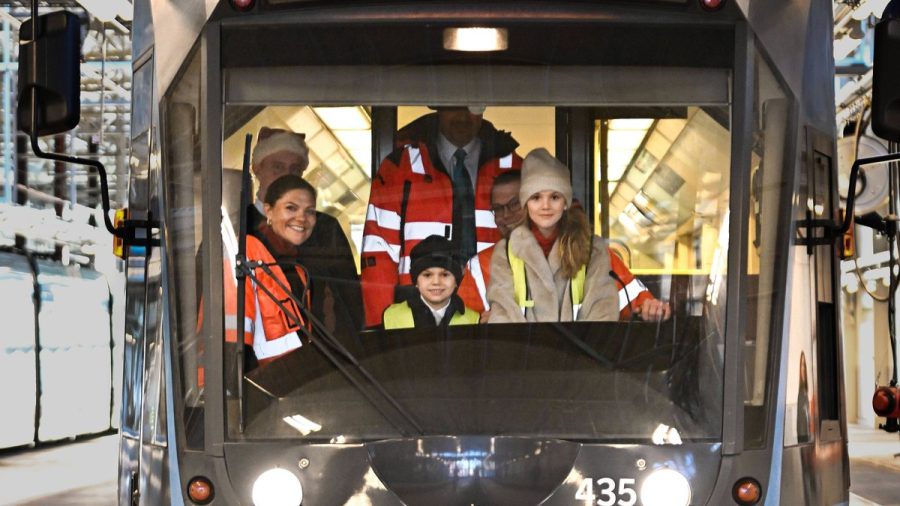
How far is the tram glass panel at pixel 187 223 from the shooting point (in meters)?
4.90

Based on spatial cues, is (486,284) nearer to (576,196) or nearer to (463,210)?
(463,210)

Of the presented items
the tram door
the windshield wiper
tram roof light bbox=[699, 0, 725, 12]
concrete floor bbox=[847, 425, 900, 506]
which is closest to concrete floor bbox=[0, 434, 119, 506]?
concrete floor bbox=[847, 425, 900, 506]

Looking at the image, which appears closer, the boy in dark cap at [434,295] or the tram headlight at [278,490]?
the tram headlight at [278,490]

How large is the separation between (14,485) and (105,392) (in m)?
7.91

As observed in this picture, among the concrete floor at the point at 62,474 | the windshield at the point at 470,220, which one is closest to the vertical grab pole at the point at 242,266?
the windshield at the point at 470,220

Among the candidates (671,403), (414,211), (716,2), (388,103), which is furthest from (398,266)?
(716,2)

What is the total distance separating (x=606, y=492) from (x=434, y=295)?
2.64 feet

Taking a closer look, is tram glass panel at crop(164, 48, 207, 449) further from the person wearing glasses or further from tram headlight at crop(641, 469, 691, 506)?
tram headlight at crop(641, 469, 691, 506)

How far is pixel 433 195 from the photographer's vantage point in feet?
16.2

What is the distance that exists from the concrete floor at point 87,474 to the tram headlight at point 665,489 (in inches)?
432

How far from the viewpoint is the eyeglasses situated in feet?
16.2

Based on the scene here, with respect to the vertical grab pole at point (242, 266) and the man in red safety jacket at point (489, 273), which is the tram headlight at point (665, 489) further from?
the vertical grab pole at point (242, 266)

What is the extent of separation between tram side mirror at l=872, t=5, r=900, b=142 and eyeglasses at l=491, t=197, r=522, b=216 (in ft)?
3.63

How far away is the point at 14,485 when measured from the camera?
18703 mm
